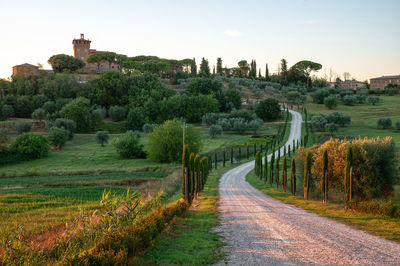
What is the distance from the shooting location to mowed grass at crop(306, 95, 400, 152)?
67519 mm

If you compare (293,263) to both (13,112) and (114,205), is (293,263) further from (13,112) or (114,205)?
(13,112)

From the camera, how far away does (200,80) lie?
11412cm

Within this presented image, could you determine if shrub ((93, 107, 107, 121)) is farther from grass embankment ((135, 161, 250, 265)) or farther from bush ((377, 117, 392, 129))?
grass embankment ((135, 161, 250, 265))

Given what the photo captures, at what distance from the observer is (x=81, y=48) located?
142000 mm

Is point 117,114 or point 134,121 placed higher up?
point 117,114

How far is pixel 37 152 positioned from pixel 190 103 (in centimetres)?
5149

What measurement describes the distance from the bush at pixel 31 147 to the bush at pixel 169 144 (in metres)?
20.0

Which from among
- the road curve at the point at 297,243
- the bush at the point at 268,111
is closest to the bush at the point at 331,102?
the bush at the point at 268,111

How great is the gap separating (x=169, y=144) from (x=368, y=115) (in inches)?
2538

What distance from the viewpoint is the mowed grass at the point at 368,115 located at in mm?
67519

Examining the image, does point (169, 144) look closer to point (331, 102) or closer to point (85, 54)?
point (331, 102)

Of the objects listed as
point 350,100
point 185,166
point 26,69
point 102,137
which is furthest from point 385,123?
point 26,69

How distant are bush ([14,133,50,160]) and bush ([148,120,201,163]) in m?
20.0

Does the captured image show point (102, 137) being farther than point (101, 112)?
No
